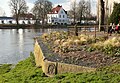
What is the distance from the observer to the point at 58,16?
148500 mm

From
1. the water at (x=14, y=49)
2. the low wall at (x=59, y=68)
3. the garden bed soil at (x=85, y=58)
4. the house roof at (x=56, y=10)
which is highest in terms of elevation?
the house roof at (x=56, y=10)

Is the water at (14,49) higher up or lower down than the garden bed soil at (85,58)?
lower down

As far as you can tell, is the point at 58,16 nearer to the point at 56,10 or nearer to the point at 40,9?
the point at 56,10

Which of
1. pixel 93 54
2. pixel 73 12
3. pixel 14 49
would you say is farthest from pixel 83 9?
pixel 93 54

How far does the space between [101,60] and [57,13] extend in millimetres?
136609

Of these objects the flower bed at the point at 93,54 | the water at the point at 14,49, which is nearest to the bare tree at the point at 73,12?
the water at the point at 14,49

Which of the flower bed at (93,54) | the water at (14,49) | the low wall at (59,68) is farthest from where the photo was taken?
the water at (14,49)

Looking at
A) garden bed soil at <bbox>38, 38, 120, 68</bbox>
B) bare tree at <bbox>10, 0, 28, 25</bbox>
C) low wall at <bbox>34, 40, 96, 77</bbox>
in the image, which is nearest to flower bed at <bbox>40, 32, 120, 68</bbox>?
garden bed soil at <bbox>38, 38, 120, 68</bbox>

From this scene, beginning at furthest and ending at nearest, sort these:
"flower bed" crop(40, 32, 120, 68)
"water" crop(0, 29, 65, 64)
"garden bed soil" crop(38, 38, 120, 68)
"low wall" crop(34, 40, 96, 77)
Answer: "water" crop(0, 29, 65, 64)
"flower bed" crop(40, 32, 120, 68)
"garden bed soil" crop(38, 38, 120, 68)
"low wall" crop(34, 40, 96, 77)

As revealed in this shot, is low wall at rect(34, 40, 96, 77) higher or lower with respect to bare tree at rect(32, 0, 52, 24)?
lower

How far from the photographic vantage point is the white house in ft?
474

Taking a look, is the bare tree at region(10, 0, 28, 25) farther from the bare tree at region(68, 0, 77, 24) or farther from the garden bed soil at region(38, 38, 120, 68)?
the garden bed soil at region(38, 38, 120, 68)

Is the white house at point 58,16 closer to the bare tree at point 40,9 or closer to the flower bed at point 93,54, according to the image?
the bare tree at point 40,9

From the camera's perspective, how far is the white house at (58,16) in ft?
474
